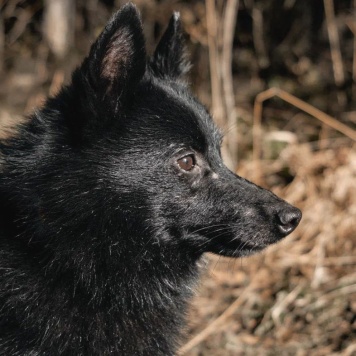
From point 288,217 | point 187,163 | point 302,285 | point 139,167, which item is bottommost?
point 302,285

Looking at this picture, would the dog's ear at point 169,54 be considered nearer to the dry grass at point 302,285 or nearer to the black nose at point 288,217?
the black nose at point 288,217

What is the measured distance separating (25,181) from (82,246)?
389 millimetres

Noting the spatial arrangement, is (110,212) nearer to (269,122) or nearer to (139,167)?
(139,167)

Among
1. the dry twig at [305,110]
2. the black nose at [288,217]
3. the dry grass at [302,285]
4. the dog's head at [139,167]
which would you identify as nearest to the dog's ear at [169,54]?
the dog's head at [139,167]

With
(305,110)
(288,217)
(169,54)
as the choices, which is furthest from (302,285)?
(169,54)

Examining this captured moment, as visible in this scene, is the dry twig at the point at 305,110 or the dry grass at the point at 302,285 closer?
the dry grass at the point at 302,285

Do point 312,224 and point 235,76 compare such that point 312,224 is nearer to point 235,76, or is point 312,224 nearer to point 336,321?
point 336,321

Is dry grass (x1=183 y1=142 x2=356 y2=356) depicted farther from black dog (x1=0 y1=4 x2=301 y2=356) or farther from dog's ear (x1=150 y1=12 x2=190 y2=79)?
dog's ear (x1=150 y1=12 x2=190 y2=79)

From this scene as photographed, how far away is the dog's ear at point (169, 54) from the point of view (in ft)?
12.8

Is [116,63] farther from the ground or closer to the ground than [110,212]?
farther from the ground

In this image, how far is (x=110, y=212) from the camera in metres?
3.21

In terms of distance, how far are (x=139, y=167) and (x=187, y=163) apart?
0.77ft

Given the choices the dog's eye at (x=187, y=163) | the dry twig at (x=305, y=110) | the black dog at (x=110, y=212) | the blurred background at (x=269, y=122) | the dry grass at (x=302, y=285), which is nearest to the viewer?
the black dog at (x=110, y=212)

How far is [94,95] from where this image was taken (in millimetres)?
3139
